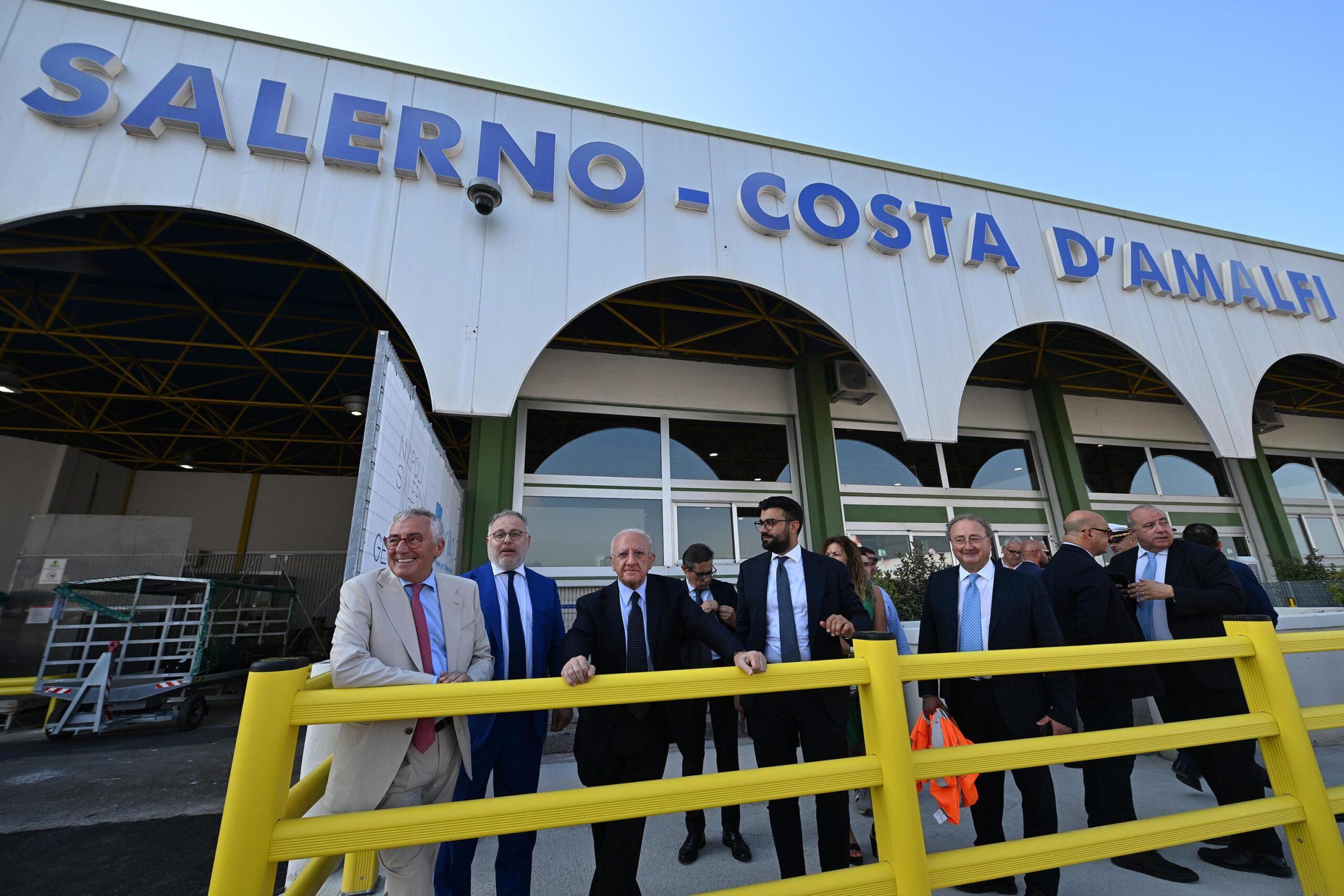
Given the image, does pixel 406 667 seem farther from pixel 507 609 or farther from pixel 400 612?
pixel 507 609

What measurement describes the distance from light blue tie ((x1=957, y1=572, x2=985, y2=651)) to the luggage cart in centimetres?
942

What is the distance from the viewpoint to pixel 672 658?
8.66 ft

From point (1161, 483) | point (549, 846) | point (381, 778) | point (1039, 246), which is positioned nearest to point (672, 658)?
point (381, 778)

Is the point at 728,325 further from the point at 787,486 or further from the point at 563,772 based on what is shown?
the point at 563,772

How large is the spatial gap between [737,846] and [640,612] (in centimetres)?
155

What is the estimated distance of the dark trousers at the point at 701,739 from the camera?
2398 millimetres

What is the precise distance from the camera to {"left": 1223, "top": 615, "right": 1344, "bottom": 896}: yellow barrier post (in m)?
1.92

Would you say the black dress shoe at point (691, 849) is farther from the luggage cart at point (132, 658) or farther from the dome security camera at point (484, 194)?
the luggage cart at point (132, 658)

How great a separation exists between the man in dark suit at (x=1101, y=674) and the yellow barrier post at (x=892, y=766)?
1737 mm

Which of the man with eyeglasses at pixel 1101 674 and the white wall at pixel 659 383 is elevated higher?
the white wall at pixel 659 383

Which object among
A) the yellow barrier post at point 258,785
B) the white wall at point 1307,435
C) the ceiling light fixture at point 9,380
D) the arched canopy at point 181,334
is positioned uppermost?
the arched canopy at point 181,334

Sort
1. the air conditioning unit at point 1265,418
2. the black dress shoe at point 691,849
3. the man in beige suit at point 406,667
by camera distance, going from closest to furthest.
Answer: the man in beige suit at point 406,667 < the black dress shoe at point 691,849 < the air conditioning unit at point 1265,418

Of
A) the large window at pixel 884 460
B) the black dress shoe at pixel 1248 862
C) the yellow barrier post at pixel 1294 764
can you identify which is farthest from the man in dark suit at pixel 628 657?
the large window at pixel 884 460

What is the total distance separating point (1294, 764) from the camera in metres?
1.99
